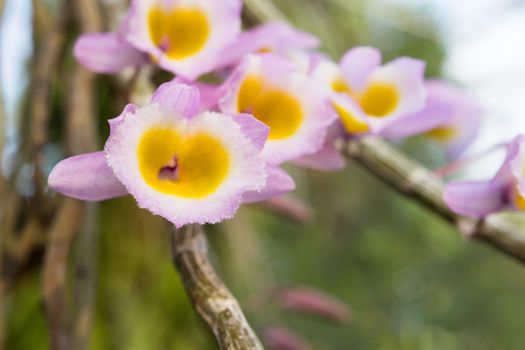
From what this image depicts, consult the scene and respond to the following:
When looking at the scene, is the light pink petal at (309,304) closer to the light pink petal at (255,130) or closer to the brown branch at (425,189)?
the brown branch at (425,189)

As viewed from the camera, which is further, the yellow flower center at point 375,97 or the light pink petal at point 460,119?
the light pink petal at point 460,119

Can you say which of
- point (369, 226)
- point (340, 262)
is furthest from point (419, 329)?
point (369, 226)

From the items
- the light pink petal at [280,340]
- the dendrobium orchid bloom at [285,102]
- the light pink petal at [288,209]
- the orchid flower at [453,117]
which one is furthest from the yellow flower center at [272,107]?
the light pink petal at [280,340]

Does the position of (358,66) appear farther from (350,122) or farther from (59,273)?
(59,273)

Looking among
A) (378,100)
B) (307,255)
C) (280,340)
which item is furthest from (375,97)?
(307,255)

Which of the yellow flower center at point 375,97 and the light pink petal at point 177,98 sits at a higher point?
the light pink petal at point 177,98

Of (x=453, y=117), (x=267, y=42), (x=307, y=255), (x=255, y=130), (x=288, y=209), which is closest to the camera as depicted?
(x=255, y=130)

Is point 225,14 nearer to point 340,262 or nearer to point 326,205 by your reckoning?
point 326,205
